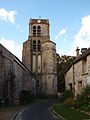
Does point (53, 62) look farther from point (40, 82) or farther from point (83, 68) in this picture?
point (83, 68)

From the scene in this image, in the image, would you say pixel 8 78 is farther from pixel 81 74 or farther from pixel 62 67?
pixel 62 67

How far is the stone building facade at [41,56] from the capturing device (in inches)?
1995

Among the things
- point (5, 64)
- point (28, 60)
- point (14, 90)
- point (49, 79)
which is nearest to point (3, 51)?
point (5, 64)

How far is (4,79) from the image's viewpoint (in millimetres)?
25688

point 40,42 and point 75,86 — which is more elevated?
point 40,42

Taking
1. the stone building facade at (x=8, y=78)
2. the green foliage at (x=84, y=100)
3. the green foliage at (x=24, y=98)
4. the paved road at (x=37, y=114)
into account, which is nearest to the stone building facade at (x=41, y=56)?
the green foliage at (x=24, y=98)

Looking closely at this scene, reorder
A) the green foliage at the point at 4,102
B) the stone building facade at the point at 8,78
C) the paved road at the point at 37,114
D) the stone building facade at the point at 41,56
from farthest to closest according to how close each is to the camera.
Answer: the stone building facade at the point at 41,56
the stone building facade at the point at 8,78
the green foliage at the point at 4,102
the paved road at the point at 37,114

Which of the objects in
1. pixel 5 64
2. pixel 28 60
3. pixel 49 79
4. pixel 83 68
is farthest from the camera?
pixel 28 60

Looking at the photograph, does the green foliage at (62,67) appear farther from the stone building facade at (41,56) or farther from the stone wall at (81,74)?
the stone wall at (81,74)

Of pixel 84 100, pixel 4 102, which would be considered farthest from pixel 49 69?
pixel 84 100

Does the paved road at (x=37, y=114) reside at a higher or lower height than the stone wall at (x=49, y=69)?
lower

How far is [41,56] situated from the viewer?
55.3 m

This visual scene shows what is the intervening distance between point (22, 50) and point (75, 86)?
31162 mm

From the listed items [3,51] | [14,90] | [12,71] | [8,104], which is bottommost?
[8,104]
